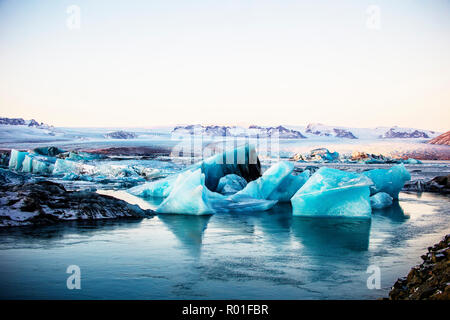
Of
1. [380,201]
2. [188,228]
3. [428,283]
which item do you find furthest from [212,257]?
[380,201]

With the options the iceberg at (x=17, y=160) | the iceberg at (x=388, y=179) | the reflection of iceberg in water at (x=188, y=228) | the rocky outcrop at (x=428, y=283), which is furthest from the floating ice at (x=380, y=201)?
the iceberg at (x=17, y=160)

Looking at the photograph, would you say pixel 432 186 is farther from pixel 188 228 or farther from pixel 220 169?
pixel 188 228

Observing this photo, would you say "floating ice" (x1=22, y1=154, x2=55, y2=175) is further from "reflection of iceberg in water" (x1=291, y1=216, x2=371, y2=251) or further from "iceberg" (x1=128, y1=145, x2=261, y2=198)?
"reflection of iceberg in water" (x1=291, y1=216, x2=371, y2=251)

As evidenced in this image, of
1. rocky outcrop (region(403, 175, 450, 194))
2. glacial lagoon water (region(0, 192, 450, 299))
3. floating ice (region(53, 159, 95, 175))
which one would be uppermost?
floating ice (region(53, 159, 95, 175))

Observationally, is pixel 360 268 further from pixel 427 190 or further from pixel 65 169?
pixel 65 169

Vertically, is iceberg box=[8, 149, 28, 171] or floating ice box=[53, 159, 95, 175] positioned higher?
iceberg box=[8, 149, 28, 171]

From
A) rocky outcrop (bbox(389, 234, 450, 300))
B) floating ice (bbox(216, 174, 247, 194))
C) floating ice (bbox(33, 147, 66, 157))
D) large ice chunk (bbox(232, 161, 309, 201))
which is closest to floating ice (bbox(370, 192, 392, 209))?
large ice chunk (bbox(232, 161, 309, 201))
